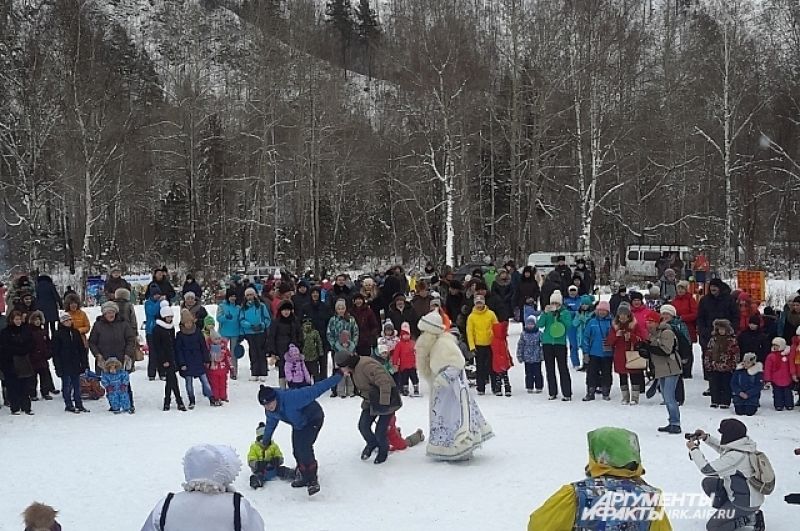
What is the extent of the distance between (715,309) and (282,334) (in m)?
6.67

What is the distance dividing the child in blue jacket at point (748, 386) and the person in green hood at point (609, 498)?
24.8 ft

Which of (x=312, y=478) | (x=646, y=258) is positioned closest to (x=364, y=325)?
(x=312, y=478)

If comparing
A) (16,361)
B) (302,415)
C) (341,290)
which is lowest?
(302,415)

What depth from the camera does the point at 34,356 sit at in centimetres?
1104

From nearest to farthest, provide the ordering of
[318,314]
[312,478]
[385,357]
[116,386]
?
1. [312,478]
2. [385,357]
3. [116,386]
4. [318,314]

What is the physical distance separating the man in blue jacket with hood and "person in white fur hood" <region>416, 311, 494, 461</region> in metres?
1.36

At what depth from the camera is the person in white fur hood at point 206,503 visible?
3436 mm

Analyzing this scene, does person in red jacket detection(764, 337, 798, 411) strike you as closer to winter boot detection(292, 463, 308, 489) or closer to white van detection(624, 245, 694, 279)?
winter boot detection(292, 463, 308, 489)

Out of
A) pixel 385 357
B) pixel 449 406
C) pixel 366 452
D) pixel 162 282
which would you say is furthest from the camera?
pixel 162 282

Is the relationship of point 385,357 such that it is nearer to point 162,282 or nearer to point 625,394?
point 625,394

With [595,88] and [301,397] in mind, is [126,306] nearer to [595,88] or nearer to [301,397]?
[301,397]

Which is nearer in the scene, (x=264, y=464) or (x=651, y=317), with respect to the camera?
(x=264, y=464)

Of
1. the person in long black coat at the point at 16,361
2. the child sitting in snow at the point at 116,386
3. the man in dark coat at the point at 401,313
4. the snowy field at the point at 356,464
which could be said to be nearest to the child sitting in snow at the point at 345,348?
the snowy field at the point at 356,464

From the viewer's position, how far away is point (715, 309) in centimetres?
1220
